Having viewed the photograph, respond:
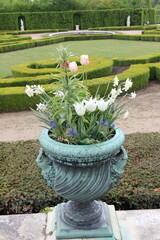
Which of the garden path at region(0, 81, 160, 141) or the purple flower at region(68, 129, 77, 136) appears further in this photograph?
Result: the garden path at region(0, 81, 160, 141)

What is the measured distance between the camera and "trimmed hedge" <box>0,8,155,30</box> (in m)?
41.7

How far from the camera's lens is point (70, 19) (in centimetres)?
4297

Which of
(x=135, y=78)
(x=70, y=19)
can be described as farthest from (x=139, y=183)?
(x=70, y=19)

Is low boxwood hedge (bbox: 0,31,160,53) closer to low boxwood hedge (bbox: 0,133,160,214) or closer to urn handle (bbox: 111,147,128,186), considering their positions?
low boxwood hedge (bbox: 0,133,160,214)

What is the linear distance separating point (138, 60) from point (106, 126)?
11608mm

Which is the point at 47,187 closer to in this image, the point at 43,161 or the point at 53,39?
the point at 43,161

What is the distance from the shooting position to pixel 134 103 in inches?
374

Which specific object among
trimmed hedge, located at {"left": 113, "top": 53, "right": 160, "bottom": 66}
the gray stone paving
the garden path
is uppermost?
trimmed hedge, located at {"left": 113, "top": 53, "right": 160, "bottom": 66}

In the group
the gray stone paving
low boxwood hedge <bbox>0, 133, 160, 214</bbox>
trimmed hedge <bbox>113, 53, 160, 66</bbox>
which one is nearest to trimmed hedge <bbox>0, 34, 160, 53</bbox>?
trimmed hedge <bbox>113, 53, 160, 66</bbox>

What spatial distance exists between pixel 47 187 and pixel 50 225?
→ 2.74ft

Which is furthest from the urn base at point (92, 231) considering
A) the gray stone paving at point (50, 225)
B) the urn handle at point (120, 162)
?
the urn handle at point (120, 162)

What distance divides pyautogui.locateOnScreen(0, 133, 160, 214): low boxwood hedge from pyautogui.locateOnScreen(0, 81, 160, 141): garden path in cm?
168

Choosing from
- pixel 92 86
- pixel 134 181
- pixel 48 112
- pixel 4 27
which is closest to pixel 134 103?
pixel 92 86

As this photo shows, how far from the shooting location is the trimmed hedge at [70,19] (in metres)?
41.7
